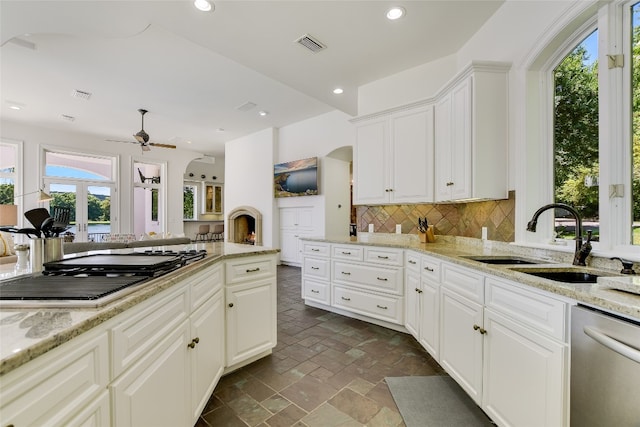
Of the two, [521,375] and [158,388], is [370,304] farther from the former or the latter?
[158,388]

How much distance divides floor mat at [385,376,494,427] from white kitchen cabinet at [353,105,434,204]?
178 cm

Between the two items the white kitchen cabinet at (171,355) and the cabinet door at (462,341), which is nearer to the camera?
the white kitchen cabinet at (171,355)

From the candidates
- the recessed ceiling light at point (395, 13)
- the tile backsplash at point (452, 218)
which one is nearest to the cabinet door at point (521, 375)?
the tile backsplash at point (452, 218)

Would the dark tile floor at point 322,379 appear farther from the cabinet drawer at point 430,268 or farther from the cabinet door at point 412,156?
the cabinet door at point 412,156

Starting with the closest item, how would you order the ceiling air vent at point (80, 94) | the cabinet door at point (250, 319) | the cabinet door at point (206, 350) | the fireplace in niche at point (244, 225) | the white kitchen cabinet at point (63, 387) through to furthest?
the white kitchen cabinet at point (63, 387)
the cabinet door at point (206, 350)
the cabinet door at point (250, 319)
the ceiling air vent at point (80, 94)
the fireplace in niche at point (244, 225)

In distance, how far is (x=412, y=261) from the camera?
271 centimetres

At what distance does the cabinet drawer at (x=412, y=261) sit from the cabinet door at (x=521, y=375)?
3.24 ft

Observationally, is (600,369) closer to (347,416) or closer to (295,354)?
(347,416)

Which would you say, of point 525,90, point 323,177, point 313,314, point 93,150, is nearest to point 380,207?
point 313,314

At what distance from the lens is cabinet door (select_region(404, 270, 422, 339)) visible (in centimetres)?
258

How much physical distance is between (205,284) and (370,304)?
1942 millimetres

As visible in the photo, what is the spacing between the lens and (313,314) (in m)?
3.52

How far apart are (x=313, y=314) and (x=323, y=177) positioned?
3.43 m

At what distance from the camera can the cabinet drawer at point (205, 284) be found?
1.59 m
